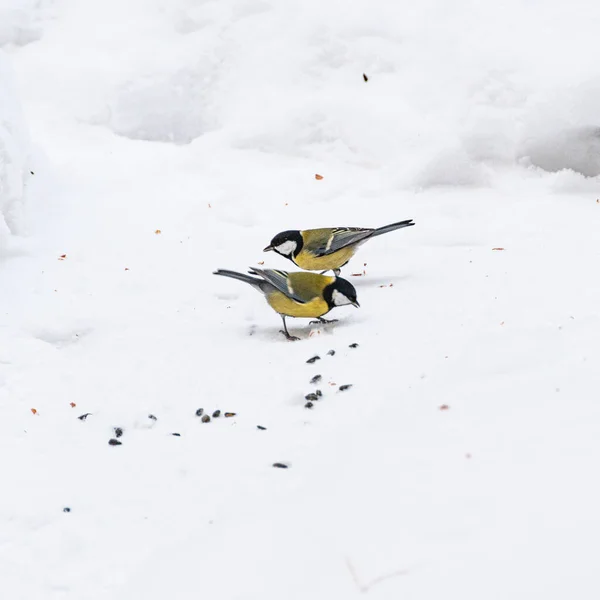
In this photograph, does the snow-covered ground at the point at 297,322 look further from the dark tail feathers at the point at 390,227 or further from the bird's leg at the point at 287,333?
the dark tail feathers at the point at 390,227

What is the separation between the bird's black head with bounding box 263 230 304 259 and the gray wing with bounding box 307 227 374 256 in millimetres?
73

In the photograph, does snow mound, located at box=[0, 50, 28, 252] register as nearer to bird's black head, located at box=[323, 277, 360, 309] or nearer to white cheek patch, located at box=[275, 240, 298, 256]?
white cheek patch, located at box=[275, 240, 298, 256]

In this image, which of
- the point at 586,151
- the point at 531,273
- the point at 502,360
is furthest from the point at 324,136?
the point at 502,360

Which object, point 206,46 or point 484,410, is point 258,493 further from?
point 206,46

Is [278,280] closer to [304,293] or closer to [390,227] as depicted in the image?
[304,293]

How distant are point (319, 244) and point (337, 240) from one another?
0.11 meters

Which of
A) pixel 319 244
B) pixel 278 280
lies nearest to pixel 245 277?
pixel 278 280

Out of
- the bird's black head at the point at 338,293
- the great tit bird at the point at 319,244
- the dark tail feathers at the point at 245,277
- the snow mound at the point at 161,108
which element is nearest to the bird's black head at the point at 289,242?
the great tit bird at the point at 319,244

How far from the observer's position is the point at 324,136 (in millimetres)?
6805

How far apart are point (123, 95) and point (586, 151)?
3.81 metres

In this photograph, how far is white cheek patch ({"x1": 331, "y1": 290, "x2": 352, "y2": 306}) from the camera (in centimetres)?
446

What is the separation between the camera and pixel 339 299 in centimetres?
448

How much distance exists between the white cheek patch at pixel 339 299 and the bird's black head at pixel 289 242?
768 millimetres

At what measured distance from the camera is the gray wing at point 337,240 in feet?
16.8
